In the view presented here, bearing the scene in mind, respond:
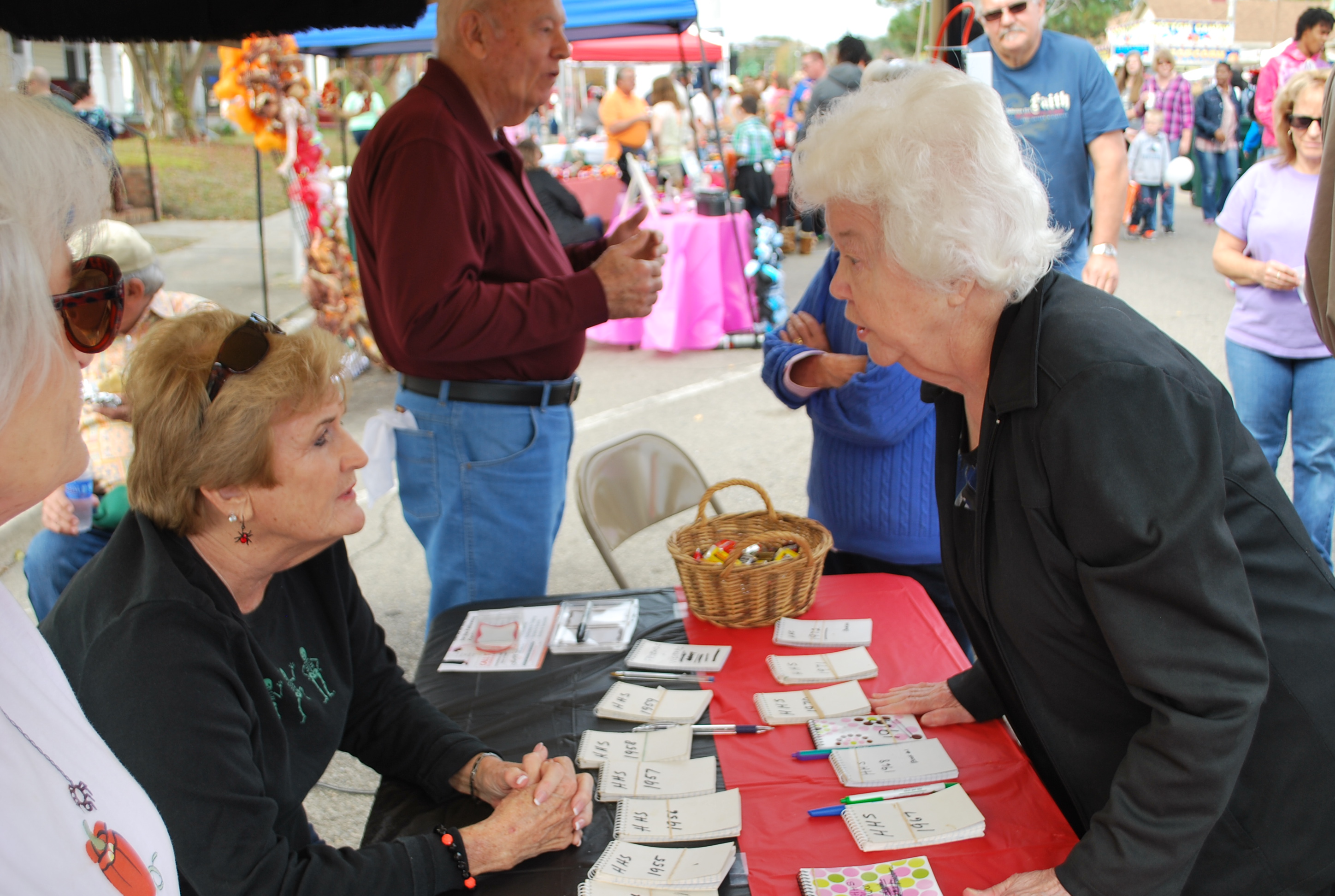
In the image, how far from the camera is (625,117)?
12070 mm

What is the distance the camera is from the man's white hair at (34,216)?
730 mm

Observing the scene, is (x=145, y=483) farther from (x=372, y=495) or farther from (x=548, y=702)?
(x=372, y=495)

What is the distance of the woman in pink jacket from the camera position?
6336 mm

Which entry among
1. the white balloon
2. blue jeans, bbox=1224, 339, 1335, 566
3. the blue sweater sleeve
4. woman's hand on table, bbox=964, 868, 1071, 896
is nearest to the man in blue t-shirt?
blue jeans, bbox=1224, 339, 1335, 566

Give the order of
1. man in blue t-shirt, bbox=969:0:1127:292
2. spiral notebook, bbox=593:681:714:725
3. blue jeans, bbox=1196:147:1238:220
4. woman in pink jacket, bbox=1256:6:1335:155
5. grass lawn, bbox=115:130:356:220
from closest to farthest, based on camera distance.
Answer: spiral notebook, bbox=593:681:714:725 < man in blue t-shirt, bbox=969:0:1127:292 < woman in pink jacket, bbox=1256:6:1335:155 < blue jeans, bbox=1196:147:1238:220 < grass lawn, bbox=115:130:356:220

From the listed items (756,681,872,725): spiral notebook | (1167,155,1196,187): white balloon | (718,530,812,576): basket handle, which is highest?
(1167,155,1196,187): white balloon

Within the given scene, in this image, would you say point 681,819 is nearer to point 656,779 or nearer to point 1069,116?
point 656,779

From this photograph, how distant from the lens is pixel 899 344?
1447mm

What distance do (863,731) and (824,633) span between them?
340 mm

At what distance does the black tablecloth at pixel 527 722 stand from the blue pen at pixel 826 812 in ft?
0.47

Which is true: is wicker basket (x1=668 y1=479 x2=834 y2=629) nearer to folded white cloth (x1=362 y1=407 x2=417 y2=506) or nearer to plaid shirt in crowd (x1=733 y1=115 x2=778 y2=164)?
folded white cloth (x1=362 y1=407 x2=417 y2=506)

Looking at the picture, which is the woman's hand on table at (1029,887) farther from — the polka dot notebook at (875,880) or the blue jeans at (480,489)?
the blue jeans at (480,489)

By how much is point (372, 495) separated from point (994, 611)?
1.56 metres

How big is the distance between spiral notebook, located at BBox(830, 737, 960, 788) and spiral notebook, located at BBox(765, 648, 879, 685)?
0.22 m
